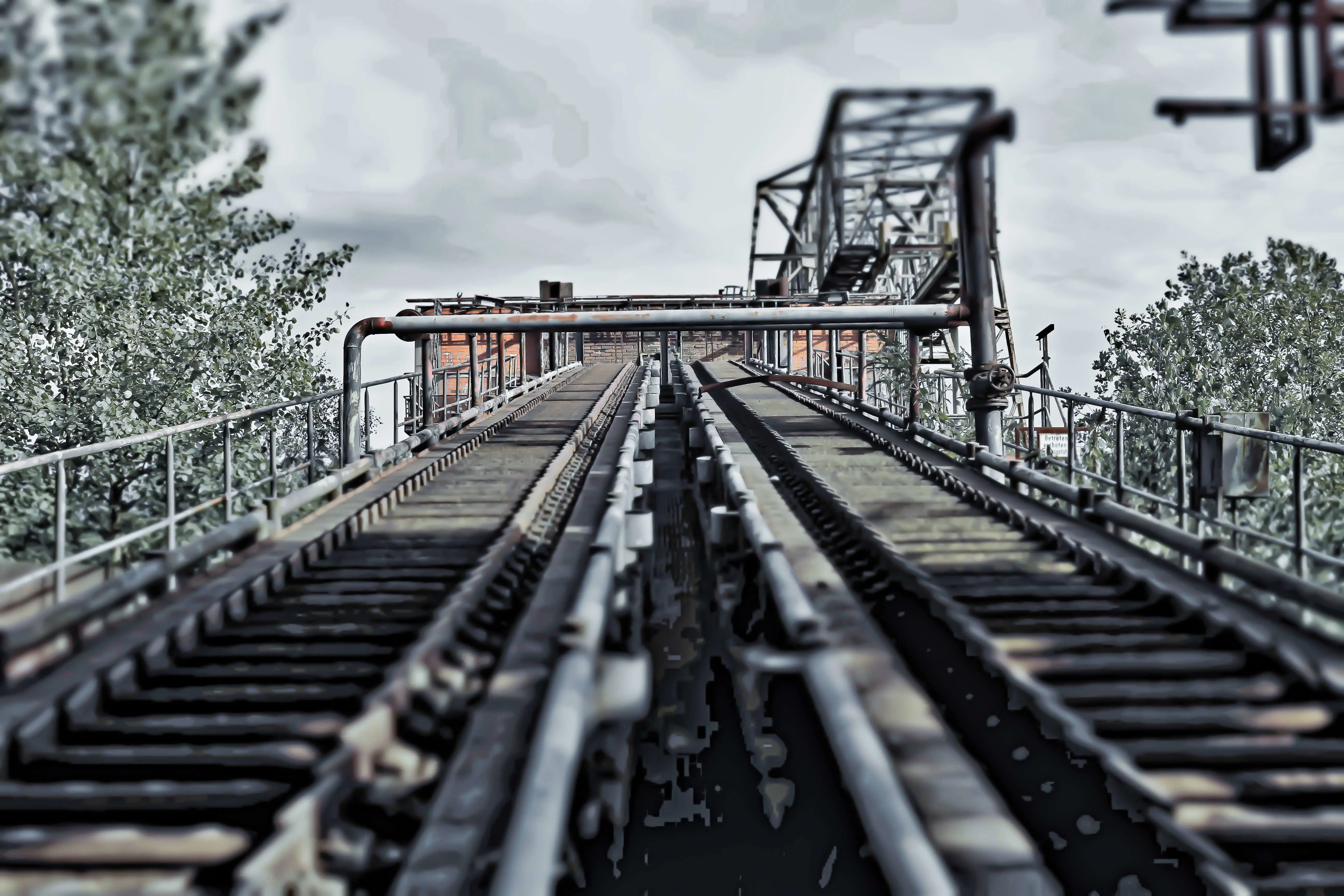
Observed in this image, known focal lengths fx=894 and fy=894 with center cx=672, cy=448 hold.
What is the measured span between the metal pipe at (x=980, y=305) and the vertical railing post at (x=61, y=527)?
767 centimetres

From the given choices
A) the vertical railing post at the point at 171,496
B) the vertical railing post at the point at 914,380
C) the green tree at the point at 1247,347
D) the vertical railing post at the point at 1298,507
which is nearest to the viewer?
the vertical railing post at the point at 1298,507

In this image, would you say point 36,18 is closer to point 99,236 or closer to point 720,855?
point 720,855

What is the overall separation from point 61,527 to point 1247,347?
94.9 ft

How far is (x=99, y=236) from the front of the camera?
11.2 metres

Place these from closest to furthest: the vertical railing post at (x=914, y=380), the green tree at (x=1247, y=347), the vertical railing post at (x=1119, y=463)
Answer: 1. the vertical railing post at (x=1119, y=463)
2. the vertical railing post at (x=914, y=380)
3. the green tree at (x=1247, y=347)

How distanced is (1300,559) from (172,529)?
7.58 metres

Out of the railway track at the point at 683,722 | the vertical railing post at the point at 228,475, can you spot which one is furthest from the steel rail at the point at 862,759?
the vertical railing post at the point at 228,475

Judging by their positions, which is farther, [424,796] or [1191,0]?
[1191,0]

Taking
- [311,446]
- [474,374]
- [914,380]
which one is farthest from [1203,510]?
[474,374]

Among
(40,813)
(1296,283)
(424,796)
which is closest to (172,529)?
(40,813)

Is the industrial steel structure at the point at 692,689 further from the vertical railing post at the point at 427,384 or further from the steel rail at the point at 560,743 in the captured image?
the vertical railing post at the point at 427,384

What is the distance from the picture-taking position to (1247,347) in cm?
2573

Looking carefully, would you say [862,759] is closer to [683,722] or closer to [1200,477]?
[683,722]

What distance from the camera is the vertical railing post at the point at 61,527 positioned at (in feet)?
17.0
